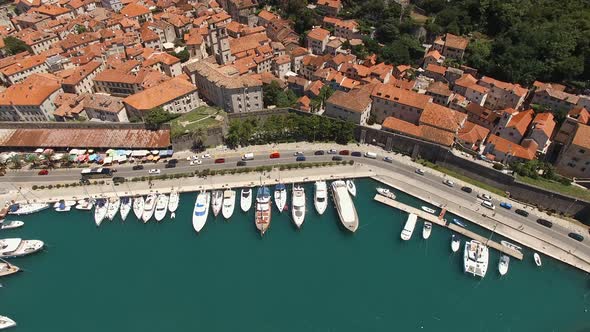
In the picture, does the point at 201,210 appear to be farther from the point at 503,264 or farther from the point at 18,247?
the point at 503,264

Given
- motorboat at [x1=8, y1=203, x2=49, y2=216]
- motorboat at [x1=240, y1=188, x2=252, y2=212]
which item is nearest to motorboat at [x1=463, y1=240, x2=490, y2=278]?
motorboat at [x1=240, y1=188, x2=252, y2=212]

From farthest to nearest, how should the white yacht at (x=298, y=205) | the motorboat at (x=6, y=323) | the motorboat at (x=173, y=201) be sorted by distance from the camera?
the motorboat at (x=173, y=201) → the white yacht at (x=298, y=205) → the motorboat at (x=6, y=323)

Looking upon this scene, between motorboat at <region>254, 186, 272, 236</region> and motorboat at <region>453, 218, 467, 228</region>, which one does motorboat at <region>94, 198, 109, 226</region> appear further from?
motorboat at <region>453, 218, 467, 228</region>

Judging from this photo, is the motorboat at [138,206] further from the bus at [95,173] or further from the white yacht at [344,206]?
the white yacht at [344,206]

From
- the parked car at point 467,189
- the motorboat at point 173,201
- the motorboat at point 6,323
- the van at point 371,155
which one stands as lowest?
the motorboat at point 6,323

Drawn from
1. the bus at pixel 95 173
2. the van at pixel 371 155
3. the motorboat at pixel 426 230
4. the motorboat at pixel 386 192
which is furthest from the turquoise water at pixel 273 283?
the van at pixel 371 155

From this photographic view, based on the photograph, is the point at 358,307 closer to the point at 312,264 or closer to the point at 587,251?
the point at 312,264
